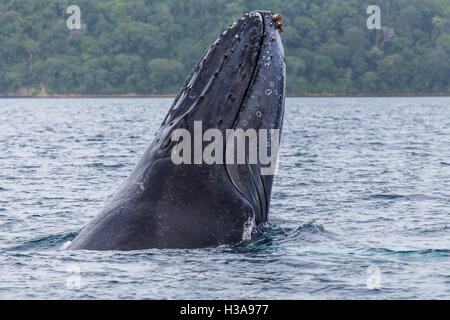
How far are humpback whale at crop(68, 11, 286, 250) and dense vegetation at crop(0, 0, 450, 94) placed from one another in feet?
499

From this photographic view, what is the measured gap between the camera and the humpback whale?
7535 millimetres

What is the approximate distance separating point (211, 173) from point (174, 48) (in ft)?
540

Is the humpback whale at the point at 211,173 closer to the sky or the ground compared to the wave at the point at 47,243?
closer to the sky

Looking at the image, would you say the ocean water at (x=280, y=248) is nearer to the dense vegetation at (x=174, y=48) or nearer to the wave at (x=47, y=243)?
the wave at (x=47, y=243)

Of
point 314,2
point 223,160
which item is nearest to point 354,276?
point 223,160

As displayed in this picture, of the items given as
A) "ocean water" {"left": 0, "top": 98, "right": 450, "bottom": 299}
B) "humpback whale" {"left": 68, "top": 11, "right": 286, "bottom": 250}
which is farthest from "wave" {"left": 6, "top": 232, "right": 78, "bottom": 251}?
"humpback whale" {"left": 68, "top": 11, "right": 286, "bottom": 250}

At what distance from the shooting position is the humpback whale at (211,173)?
7.54 m

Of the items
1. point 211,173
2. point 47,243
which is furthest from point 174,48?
point 211,173

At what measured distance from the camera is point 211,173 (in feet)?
25.2

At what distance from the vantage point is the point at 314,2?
543ft

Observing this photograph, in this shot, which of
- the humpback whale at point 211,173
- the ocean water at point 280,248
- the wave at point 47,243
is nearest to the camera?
the humpback whale at point 211,173

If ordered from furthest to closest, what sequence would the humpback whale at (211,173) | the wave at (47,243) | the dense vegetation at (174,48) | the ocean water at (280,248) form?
the dense vegetation at (174,48) < the wave at (47,243) < the ocean water at (280,248) < the humpback whale at (211,173)

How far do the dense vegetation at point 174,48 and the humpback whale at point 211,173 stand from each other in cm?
15223

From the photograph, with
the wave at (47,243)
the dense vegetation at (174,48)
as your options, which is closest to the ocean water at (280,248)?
the wave at (47,243)
